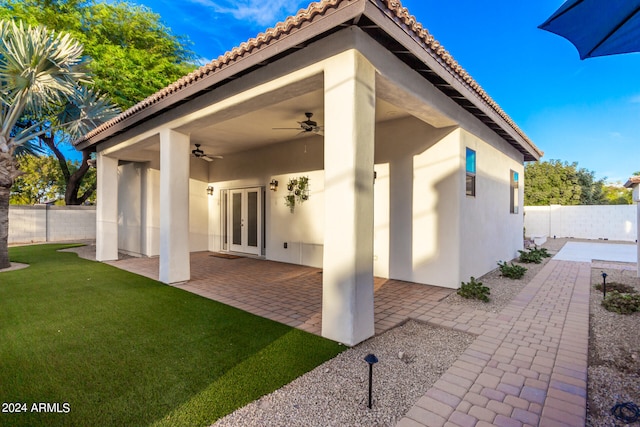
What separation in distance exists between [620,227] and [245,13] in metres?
26.6

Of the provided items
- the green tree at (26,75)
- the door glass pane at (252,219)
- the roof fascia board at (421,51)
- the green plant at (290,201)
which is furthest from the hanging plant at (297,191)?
Result: the green tree at (26,75)

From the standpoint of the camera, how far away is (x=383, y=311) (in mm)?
5039

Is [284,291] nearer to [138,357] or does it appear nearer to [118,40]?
[138,357]

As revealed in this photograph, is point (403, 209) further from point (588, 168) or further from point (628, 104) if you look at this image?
point (588, 168)

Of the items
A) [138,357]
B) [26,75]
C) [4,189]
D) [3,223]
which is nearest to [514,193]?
[138,357]

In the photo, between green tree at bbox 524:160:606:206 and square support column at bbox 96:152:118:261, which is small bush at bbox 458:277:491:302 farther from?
green tree at bbox 524:160:606:206

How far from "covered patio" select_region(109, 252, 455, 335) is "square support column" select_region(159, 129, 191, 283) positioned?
1.44ft

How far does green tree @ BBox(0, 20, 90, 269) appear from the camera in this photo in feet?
23.2

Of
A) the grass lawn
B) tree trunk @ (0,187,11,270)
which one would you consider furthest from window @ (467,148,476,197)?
tree trunk @ (0,187,11,270)

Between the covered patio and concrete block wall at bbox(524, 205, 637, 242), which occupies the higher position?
concrete block wall at bbox(524, 205, 637, 242)

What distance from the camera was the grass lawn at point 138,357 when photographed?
→ 2500 millimetres

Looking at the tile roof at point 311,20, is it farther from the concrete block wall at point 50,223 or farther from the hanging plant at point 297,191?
the concrete block wall at point 50,223

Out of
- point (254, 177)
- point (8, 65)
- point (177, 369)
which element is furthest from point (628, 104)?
point (8, 65)

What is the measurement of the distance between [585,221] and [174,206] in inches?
833
